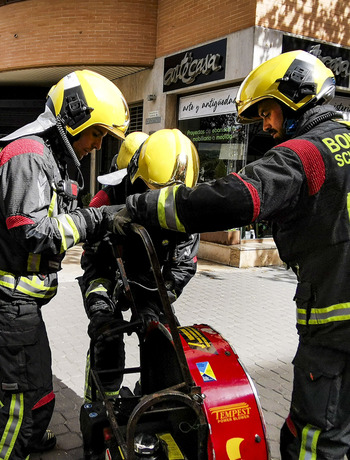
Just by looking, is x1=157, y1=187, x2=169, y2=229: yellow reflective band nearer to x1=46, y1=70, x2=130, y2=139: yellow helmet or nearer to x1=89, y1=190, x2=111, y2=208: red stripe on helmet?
x1=46, y1=70, x2=130, y2=139: yellow helmet

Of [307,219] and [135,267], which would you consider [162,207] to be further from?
[135,267]

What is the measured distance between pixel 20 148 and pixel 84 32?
400 inches

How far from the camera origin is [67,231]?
224 cm

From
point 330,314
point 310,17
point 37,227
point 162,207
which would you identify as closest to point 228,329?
point 330,314

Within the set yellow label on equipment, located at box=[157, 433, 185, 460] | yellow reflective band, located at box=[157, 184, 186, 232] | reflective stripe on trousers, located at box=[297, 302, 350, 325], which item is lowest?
yellow label on equipment, located at box=[157, 433, 185, 460]

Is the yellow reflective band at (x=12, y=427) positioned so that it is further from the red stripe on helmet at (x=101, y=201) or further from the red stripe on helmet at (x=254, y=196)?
the red stripe on helmet at (x=254, y=196)

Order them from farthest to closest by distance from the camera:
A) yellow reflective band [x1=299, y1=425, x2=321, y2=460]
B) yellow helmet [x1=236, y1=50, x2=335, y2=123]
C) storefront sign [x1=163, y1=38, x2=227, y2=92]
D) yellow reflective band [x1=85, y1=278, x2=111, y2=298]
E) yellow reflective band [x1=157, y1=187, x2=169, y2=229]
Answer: storefront sign [x1=163, y1=38, x2=227, y2=92] < yellow reflective band [x1=85, y1=278, x2=111, y2=298] < yellow helmet [x1=236, y1=50, x2=335, y2=123] < yellow reflective band [x1=299, y1=425, x2=321, y2=460] < yellow reflective band [x1=157, y1=187, x2=169, y2=229]

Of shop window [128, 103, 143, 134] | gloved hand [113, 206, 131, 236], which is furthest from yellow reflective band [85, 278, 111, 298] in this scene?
shop window [128, 103, 143, 134]

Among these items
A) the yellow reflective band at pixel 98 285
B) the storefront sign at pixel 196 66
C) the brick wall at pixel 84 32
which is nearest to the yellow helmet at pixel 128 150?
the yellow reflective band at pixel 98 285

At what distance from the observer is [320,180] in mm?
1799

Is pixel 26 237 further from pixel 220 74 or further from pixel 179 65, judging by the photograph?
pixel 179 65

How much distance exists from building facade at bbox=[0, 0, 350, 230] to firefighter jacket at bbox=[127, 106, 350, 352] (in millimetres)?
7163

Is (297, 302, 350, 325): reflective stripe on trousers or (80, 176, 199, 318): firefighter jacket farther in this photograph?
(80, 176, 199, 318): firefighter jacket

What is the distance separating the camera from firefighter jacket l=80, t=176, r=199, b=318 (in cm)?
281
